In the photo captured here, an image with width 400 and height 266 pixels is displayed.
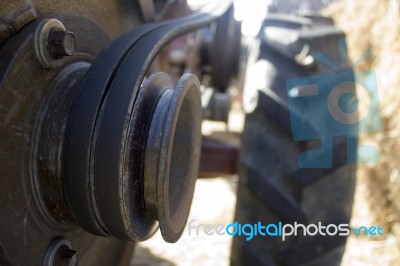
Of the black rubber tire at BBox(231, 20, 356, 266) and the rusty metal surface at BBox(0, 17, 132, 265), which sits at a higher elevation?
the rusty metal surface at BBox(0, 17, 132, 265)

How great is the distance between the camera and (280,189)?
3.15 feet

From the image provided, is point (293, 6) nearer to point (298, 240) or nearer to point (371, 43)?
point (371, 43)

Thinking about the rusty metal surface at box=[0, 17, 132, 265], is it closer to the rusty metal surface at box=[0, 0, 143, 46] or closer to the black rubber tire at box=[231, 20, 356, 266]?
the rusty metal surface at box=[0, 0, 143, 46]

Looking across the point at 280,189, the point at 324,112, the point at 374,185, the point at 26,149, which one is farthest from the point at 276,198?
the point at 374,185

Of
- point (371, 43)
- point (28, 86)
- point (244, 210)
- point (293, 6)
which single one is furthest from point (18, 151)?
point (293, 6)

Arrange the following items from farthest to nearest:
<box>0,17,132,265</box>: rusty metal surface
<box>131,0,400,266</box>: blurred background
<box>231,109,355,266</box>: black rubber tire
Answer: <box>131,0,400,266</box>: blurred background
<box>231,109,355,266</box>: black rubber tire
<box>0,17,132,265</box>: rusty metal surface

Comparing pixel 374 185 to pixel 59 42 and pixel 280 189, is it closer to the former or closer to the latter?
pixel 280 189

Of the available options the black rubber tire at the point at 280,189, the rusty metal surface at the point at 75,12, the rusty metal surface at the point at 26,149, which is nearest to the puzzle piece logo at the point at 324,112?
the black rubber tire at the point at 280,189

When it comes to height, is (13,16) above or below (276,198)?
above

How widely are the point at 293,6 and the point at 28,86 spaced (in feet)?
18.3

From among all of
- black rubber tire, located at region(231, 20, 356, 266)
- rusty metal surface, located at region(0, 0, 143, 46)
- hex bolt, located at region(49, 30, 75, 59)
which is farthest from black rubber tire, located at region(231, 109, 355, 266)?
hex bolt, located at region(49, 30, 75, 59)

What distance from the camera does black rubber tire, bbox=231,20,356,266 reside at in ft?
Result: 3.16

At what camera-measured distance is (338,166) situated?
39.9 inches

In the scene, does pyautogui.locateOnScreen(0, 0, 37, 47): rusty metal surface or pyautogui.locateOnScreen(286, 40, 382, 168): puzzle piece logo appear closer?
pyautogui.locateOnScreen(0, 0, 37, 47): rusty metal surface
